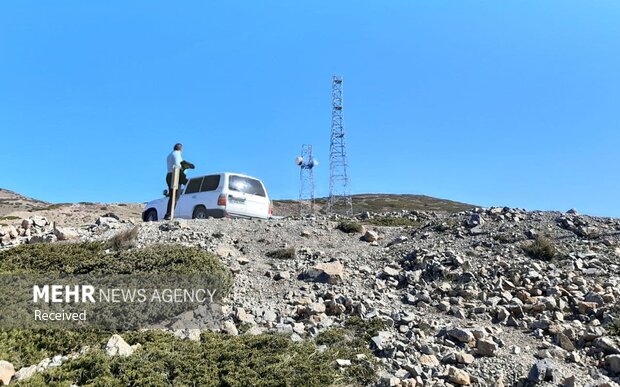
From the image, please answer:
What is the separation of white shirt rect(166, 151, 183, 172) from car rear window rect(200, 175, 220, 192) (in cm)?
158

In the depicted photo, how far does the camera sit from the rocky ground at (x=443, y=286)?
6.79m

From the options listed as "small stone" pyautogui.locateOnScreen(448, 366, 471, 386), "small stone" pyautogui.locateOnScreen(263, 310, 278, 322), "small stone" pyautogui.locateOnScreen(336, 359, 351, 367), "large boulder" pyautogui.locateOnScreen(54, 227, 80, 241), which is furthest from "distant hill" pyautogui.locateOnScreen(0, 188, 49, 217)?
"small stone" pyautogui.locateOnScreen(448, 366, 471, 386)

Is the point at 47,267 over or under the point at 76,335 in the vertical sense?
over

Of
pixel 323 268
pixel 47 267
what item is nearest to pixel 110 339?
pixel 47 267

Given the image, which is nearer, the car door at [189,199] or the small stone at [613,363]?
the small stone at [613,363]

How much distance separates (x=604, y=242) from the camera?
43.9 feet

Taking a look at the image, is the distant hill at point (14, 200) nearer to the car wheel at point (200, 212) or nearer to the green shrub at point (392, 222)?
the car wheel at point (200, 212)

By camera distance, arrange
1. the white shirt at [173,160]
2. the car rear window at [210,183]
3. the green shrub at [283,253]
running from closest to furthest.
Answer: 1. the green shrub at [283,253]
2. the white shirt at [173,160]
3. the car rear window at [210,183]

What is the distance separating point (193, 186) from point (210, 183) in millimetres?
937

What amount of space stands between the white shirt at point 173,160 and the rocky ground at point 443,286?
1.86 metres

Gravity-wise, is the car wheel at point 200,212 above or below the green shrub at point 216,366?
above

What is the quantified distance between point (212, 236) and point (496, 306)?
6999 millimetres

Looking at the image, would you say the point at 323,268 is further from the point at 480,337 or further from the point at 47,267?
the point at 47,267

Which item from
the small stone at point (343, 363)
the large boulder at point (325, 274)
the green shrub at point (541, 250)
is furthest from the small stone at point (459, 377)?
the green shrub at point (541, 250)
